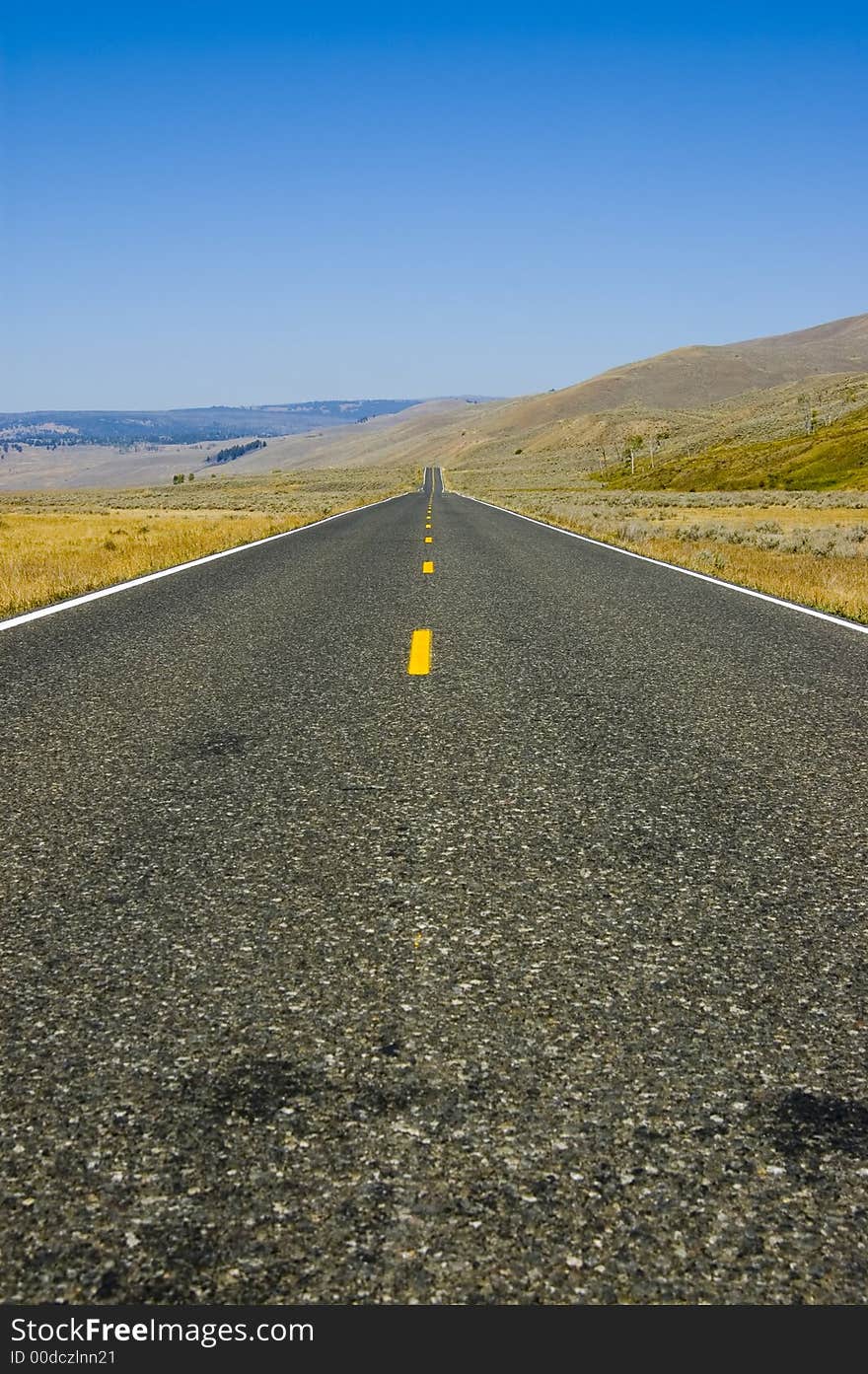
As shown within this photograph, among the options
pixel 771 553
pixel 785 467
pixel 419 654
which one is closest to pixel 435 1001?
pixel 419 654

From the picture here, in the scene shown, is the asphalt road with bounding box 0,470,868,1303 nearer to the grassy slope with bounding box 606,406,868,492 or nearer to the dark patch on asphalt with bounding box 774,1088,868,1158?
the dark patch on asphalt with bounding box 774,1088,868,1158

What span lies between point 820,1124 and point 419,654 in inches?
245

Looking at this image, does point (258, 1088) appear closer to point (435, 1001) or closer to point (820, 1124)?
point (435, 1001)

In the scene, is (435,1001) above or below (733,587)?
below

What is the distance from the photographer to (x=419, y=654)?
836 cm

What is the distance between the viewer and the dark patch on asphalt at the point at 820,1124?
2281 millimetres

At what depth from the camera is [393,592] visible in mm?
12625

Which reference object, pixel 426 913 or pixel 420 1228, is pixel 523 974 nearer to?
pixel 426 913

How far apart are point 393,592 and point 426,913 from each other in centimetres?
940

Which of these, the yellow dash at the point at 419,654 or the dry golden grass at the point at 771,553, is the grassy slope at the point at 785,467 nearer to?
the dry golden grass at the point at 771,553

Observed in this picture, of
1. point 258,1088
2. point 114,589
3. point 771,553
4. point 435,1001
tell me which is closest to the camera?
point 258,1088

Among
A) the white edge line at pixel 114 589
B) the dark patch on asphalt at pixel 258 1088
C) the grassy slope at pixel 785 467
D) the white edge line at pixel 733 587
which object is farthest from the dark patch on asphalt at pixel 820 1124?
the grassy slope at pixel 785 467

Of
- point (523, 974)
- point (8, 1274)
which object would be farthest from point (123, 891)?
point (8, 1274)

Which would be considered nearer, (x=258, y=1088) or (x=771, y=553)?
(x=258, y=1088)
